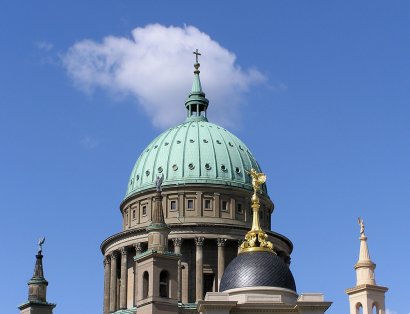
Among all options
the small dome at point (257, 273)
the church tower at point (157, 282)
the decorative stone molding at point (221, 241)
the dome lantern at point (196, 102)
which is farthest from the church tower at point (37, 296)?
the dome lantern at point (196, 102)

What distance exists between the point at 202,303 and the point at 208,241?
137 ft

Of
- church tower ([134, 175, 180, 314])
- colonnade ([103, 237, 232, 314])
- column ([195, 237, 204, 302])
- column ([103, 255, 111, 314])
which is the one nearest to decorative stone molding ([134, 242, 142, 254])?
colonnade ([103, 237, 232, 314])

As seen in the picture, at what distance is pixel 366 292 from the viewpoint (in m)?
77.6

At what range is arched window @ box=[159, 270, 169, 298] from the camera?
7606 centimetres

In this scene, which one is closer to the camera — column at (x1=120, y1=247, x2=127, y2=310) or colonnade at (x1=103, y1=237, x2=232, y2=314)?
colonnade at (x1=103, y1=237, x2=232, y2=314)

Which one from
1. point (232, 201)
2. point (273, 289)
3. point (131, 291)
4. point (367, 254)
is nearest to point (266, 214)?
point (232, 201)

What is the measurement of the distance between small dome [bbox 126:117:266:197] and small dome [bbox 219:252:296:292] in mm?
39424

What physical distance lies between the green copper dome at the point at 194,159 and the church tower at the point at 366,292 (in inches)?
1341

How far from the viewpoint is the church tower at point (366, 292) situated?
255 feet

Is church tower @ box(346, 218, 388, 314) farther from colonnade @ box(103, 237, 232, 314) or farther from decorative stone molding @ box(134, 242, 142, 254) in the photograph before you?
decorative stone molding @ box(134, 242, 142, 254)

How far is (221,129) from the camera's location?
119 m

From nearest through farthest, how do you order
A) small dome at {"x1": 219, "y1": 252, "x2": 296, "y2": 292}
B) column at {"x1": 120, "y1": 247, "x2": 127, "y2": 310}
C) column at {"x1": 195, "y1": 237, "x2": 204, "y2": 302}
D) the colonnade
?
small dome at {"x1": 219, "y1": 252, "x2": 296, "y2": 292} < column at {"x1": 195, "y1": 237, "x2": 204, "y2": 302} < the colonnade < column at {"x1": 120, "y1": 247, "x2": 127, "y2": 310}

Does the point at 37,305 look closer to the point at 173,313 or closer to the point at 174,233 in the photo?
the point at 173,313

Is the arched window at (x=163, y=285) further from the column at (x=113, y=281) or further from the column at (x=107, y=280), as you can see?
the column at (x=107, y=280)
